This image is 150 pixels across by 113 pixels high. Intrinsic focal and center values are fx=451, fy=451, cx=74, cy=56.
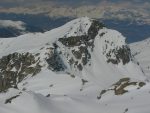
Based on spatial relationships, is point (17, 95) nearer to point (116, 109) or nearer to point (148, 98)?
point (116, 109)

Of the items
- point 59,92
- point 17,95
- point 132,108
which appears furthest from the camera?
point 59,92

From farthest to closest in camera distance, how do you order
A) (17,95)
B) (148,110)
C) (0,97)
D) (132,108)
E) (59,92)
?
(59,92) → (0,97) → (17,95) → (132,108) → (148,110)

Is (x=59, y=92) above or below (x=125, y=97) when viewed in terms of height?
below

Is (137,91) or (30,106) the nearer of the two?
(30,106)

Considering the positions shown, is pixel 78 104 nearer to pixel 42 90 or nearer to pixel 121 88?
pixel 121 88

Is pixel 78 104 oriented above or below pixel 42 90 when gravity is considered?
above

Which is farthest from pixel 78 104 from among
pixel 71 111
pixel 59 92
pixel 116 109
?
pixel 59 92

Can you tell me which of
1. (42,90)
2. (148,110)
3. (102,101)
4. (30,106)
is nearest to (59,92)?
(42,90)

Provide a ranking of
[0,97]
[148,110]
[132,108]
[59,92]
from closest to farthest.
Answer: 1. [148,110]
2. [132,108]
3. [0,97]
4. [59,92]

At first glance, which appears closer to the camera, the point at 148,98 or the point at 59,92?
the point at 148,98
